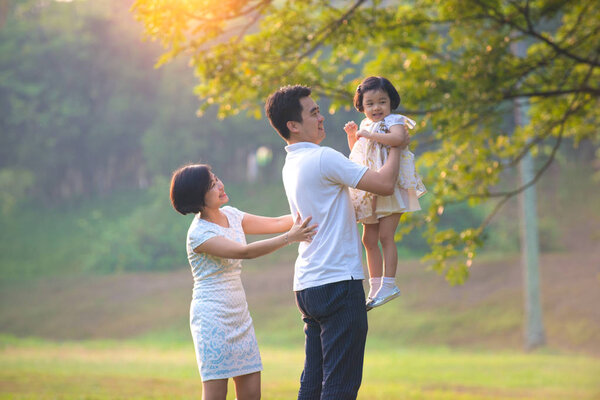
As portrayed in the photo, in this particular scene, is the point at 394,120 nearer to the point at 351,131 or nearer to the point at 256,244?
the point at 351,131

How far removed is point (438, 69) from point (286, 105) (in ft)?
14.1

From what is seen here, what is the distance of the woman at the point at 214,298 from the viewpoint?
3629 mm

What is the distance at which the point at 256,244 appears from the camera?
3.42m

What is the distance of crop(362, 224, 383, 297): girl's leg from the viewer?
11.1 feet

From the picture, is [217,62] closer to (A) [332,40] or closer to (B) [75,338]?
(A) [332,40]

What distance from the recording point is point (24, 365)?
14.9m

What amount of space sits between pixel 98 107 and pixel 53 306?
12880mm

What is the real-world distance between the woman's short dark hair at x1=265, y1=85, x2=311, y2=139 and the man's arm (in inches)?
16.3

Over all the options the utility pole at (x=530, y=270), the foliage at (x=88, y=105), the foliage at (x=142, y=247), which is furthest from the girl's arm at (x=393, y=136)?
the foliage at (x=88, y=105)

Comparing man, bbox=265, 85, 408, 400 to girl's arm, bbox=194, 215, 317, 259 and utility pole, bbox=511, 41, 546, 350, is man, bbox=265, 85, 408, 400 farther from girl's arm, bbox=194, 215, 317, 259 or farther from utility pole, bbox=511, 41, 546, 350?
utility pole, bbox=511, 41, 546, 350

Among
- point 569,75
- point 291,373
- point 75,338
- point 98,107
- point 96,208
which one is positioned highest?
point 98,107

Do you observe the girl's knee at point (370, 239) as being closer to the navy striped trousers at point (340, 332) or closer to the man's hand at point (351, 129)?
the navy striped trousers at point (340, 332)

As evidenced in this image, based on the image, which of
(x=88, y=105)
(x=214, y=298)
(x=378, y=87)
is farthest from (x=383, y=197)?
(x=88, y=105)

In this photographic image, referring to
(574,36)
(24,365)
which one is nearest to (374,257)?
(574,36)
